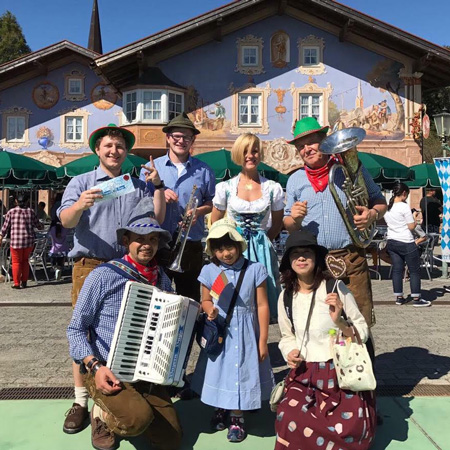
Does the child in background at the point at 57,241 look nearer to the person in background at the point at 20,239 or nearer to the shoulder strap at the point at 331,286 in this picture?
the person in background at the point at 20,239

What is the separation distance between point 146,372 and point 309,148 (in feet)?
5.78

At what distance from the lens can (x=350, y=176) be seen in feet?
10.6

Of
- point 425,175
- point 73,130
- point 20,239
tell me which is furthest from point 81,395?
point 73,130

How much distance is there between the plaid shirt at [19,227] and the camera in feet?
30.5

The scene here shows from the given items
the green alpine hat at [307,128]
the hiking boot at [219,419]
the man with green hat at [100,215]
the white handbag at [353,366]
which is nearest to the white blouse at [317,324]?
the white handbag at [353,366]

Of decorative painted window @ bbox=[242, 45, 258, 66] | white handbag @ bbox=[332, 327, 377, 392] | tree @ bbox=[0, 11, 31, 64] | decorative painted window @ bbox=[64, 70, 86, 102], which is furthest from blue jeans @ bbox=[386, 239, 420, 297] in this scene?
tree @ bbox=[0, 11, 31, 64]

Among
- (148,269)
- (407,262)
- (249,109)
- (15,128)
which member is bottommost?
(407,262)

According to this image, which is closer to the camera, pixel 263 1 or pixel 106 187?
pixel 106 187

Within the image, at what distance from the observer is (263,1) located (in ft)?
63.7

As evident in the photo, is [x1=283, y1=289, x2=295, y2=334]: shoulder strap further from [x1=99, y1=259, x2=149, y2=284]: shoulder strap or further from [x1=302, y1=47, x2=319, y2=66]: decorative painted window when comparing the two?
[x1=302, y1=47, x2=319, y2=66]: decorative painted window

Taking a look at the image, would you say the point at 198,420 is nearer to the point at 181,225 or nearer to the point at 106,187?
the point at 181,225

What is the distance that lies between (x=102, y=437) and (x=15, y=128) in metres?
22.7

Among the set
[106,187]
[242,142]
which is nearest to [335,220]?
[242,142]

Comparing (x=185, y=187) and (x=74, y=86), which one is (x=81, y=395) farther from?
(x=74, y=86)
